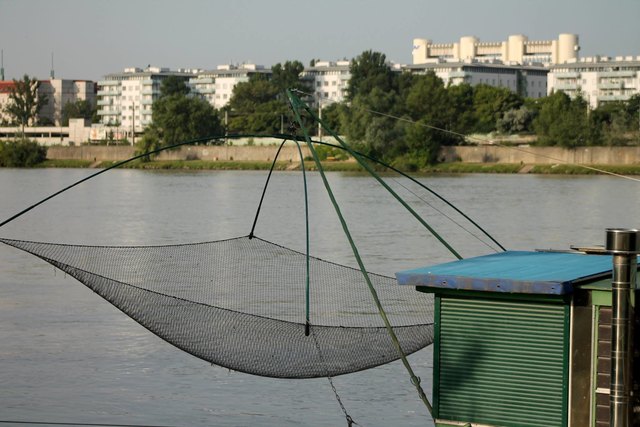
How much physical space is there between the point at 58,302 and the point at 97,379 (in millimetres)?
4982

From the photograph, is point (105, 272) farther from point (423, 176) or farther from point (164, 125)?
point (164, 125)

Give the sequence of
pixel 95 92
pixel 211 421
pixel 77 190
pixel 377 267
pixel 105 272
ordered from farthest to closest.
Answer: pixel 95 92 < pixel 77 190 < pixel 377 267 < pixel 105 272 < pixel 211 421

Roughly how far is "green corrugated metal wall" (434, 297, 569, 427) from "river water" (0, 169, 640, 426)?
100 inches

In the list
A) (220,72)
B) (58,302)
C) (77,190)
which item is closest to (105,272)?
(58,302)

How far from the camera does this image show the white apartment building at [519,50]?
161875 mm

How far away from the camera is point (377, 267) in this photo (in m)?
21.0

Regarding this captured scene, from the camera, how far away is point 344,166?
7681 centimetres

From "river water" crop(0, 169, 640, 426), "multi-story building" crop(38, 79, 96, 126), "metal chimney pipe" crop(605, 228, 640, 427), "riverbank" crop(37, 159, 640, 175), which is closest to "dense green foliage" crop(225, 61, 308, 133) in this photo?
"riverbank" crop(37, 159, 640, 175)

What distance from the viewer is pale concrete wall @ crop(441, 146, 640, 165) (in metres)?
73.9

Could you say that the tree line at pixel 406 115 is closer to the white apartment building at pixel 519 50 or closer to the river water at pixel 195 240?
the river water at pixel 195 240

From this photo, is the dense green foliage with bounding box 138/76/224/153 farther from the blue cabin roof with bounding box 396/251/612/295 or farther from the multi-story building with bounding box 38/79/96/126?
the blue cabin roof with bounding box 396/251/612/295

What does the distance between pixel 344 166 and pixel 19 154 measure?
27309mm

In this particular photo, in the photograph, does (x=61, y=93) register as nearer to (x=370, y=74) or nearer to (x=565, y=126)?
(x=370, y=74)

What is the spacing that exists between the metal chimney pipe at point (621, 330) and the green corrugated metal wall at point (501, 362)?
528mm
